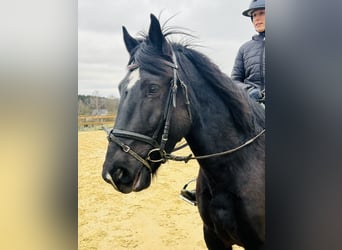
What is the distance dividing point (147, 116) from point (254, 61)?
78cm

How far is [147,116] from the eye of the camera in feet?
5.67

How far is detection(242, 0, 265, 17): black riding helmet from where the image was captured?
2.09 metres

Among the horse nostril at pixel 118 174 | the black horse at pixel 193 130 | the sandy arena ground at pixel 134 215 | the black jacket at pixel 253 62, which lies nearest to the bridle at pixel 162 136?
the black horse at pixel 193 130

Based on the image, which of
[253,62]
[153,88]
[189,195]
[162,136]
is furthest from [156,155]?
[253,62]

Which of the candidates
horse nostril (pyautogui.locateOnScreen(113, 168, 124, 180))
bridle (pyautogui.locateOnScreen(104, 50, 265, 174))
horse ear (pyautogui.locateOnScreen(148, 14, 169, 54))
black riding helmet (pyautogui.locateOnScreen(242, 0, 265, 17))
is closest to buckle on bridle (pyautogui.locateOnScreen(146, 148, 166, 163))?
bridle (pyautogui.locateOnScreen(104, 50, 265, 174))

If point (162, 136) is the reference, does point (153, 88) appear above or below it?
above

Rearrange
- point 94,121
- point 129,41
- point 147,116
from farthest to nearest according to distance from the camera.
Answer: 1. point 94,121
2. point 129,41
3. point 147,116

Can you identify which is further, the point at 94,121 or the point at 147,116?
the point at 94,121

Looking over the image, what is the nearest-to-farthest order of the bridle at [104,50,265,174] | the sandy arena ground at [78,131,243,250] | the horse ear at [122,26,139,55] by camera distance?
the bridle at [104,50,265,174] < the horse ear at [122,26,139,55] < the sandy arena ground at [78,131,243,250]

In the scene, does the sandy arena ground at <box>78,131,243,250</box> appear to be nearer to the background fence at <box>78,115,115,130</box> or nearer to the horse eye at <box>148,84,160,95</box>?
the background fence at <box>78,115,115,130</box>

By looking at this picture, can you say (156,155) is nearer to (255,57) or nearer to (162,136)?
(162,136)

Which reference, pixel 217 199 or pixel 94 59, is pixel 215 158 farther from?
pixel 94 59
